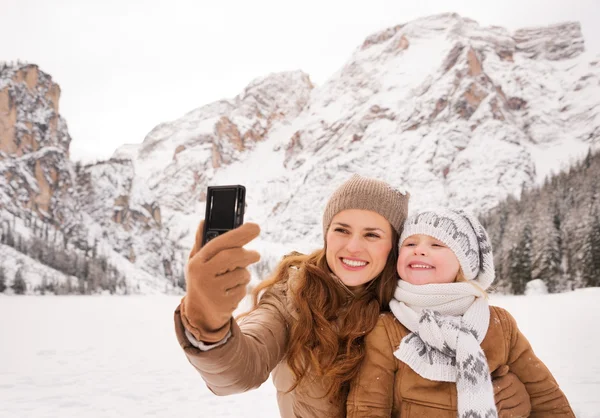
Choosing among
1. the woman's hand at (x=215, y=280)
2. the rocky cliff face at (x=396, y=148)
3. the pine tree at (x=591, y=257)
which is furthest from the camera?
the rocky cliff face at (x=396, y=148)

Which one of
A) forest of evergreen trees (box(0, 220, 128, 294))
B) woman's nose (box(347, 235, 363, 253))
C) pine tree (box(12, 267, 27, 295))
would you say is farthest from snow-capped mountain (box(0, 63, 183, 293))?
woman's nose (box(347, 235, 363, 253))

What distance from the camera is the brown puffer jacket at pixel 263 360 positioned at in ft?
5.07

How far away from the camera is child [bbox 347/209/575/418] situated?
2041mm

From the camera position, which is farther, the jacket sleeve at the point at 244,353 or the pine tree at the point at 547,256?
the pine tree at the point at 547,256

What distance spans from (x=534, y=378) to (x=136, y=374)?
8.45 meters

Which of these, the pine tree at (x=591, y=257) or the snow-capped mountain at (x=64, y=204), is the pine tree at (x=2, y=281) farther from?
the pine tree at (x=591, y=257)

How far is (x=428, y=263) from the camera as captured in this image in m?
2.40

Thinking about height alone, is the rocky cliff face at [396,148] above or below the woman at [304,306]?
above

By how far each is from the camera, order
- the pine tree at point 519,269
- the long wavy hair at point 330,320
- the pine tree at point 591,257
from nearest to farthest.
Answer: the long wavy hair at point 330,320
the pine tree at point 591,257
the pine tree at point 519,269

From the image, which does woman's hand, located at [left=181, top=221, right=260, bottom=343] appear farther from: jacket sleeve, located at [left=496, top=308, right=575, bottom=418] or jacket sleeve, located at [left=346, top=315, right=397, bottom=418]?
jacket sleeve, located at [left=496, top=308, right=575, bottom=418]

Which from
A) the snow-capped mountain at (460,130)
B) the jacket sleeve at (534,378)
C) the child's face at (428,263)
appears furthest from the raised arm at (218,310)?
the snow-capped mountain at (460,130)

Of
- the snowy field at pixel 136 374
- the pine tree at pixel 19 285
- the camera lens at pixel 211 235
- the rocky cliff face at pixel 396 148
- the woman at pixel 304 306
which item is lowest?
the pine tree at pixel 19 285

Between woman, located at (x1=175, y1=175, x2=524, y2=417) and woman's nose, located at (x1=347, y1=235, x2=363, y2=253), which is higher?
woman's nose, located at (x1=347, y1=235, x2=363, y2=253)

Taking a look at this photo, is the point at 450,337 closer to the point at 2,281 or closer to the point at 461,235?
the point at 461,235
